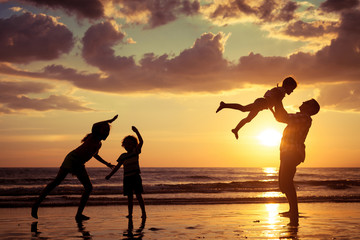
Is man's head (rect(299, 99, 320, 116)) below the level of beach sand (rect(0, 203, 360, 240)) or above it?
above

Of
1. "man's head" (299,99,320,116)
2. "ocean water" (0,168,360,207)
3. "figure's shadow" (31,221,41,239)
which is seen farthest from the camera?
"ocean water" (0,168,360,207)

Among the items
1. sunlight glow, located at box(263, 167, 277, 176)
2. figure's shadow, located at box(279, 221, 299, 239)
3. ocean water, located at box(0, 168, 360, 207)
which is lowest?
sunlight glow, located at box(263, 167, 277, 176)

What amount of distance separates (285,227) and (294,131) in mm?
1948

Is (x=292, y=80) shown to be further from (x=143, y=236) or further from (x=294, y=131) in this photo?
(x=143, y=236)

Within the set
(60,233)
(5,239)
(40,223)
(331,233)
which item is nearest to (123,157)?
(40,223)

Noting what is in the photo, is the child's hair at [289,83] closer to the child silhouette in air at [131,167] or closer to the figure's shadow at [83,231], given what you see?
the child silhouette in air at [131,167]

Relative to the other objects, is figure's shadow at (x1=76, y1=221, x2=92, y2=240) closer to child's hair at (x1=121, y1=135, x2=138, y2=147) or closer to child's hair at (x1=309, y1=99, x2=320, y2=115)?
child's hair at (x1=121, y1=135, x2=138, y2=147)

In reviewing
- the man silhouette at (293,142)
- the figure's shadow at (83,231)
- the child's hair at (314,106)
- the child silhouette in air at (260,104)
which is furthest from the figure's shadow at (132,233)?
the child's hair at (314,106)

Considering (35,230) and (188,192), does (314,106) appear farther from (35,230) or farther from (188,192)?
(188,192)

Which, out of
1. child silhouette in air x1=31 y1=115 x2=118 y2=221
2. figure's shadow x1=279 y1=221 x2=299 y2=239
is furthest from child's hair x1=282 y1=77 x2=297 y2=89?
child silhouette in air x1=31 y1=115 x2=118 y2=221

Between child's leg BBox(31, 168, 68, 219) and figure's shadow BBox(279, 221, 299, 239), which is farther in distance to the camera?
child's leg BBox(31, 168, 68, 219)

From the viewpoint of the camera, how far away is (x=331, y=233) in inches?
277

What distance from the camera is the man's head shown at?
874cm

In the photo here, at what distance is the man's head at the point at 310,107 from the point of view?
874 cm
